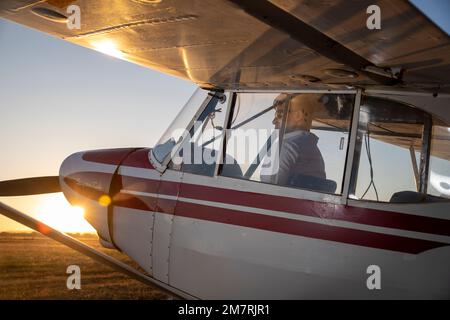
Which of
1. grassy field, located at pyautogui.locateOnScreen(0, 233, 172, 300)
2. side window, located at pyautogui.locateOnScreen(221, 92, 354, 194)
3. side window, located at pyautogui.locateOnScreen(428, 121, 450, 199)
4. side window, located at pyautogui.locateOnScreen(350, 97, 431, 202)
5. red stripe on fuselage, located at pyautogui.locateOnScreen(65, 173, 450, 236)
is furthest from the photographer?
grassy field, located at pyautogui.locateOnScreen(0, 233, 172, 300)

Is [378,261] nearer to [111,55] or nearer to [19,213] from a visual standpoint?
[111,55]

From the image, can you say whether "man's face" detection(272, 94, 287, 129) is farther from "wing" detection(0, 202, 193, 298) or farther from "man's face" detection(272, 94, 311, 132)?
"wing" detection(0, 202, 193, 298)

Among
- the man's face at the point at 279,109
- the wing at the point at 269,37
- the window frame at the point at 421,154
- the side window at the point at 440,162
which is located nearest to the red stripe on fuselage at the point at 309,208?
the window frame at the point at 421,154

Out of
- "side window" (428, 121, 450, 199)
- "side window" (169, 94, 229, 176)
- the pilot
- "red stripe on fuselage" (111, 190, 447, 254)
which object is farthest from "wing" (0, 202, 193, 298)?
"side window" (428, 121, 450, 199)

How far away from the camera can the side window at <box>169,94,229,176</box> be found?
472 cm

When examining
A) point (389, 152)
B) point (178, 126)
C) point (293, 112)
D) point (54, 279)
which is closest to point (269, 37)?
point (293, 112)

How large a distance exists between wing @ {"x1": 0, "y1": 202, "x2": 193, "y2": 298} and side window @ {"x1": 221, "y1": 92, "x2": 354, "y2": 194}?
4.04ft

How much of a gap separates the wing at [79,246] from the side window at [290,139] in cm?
123

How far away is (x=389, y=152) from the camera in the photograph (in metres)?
3.93

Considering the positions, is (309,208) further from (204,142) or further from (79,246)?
(79,246)

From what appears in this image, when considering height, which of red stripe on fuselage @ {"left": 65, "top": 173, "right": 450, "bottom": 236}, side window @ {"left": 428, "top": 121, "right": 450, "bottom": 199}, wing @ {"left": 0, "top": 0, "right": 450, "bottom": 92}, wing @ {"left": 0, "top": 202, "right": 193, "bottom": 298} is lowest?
wing @ {"left": 0, "top": 202, "right": 193, "bottom": 298}

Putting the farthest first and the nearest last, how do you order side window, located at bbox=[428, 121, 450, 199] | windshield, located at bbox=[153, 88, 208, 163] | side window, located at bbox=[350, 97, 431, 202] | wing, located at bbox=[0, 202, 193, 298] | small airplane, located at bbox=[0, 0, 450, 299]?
windshield, located at bbox=[153, 88, 208, 163]
wing, located at bbox=[0, 202, 193, 298]
side window, located at bbox=[350, 97, 431, 202]
side window, located at bbox=[428, 121, 450, 199]
small airplane, located at bbox=[0, 0, 450, 299]
